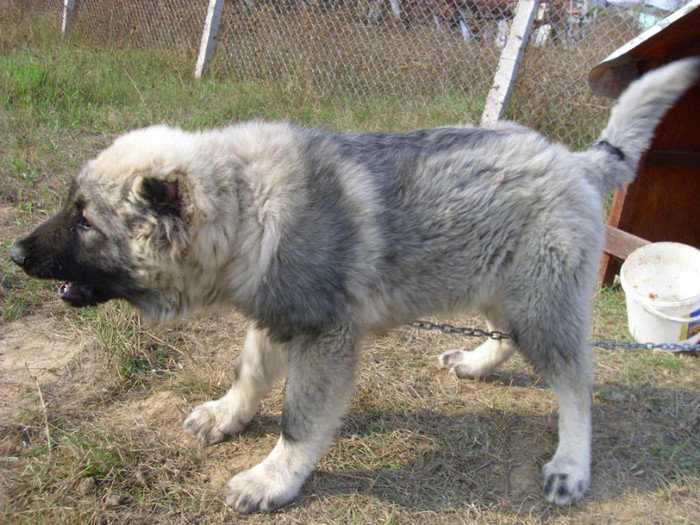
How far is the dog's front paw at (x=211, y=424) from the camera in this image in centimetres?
267

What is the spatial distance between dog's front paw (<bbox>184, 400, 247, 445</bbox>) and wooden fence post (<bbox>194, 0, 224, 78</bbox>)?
19.8 ft

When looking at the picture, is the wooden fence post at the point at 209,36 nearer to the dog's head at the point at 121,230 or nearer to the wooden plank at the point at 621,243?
the dog's head at the point at 121,230

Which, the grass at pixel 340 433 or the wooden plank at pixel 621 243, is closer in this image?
the grass at pixel 340 433

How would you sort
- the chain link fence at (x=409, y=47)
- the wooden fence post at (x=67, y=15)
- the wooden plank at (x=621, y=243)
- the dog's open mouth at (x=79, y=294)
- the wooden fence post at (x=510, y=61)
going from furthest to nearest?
the wooden fence post at (x=67, y=15)
the chain link fence at (x=409, y=47)
the wooden fence post at (x=510, y=61)
the wooden plank at (x=621, y=243)
the dog's open mouth at (x=79, y=294)

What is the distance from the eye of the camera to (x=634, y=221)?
4359 mm

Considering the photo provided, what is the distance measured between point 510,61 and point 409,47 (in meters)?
1.70

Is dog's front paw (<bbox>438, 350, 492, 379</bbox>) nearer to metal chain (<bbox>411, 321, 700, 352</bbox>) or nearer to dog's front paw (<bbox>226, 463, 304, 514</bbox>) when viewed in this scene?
metal chain (<bbox>411, 321, 700, 352</bbox>)

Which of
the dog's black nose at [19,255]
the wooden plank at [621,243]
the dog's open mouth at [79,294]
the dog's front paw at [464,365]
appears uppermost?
the dog's black nose at [19,255]

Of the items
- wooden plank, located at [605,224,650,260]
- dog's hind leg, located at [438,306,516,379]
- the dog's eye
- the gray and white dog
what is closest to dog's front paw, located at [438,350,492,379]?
dog's hind leg, located at [438,306,516,379]

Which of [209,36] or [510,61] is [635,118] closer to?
[510,61]

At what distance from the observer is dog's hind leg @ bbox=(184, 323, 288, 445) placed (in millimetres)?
2609

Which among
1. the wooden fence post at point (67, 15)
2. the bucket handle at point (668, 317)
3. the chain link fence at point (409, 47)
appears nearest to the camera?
the bucket handle at point (668, 317)

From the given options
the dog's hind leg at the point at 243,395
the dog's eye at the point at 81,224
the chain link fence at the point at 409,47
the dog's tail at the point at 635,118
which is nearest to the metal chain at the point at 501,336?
the dog's hind leg at the point at 243,395

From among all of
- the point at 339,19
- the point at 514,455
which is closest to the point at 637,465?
the point at 514,455
